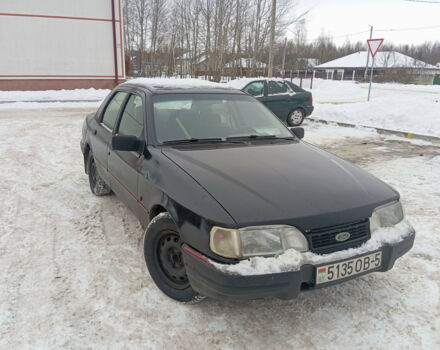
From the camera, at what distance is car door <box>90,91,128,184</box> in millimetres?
4094

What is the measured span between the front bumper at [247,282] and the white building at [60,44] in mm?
21228

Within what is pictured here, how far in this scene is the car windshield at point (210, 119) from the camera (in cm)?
→ 336

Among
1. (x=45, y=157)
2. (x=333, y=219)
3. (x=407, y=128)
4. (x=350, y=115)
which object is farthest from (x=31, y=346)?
(x=350, y=115)

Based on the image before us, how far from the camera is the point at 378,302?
2.80m

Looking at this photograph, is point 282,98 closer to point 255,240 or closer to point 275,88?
point 275,88

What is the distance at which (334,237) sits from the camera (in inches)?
92.7

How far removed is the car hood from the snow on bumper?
214 millimetres

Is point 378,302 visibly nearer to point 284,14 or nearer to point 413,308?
point 413,308

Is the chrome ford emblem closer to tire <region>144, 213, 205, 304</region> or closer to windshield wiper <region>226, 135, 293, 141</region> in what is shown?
tire <region>144, 213, 205, 304</region>

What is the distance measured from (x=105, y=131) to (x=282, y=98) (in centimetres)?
753

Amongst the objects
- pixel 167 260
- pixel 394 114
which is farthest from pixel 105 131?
pixel 394 114

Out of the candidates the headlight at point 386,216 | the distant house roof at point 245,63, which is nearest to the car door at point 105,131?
the headlight at point 386,216

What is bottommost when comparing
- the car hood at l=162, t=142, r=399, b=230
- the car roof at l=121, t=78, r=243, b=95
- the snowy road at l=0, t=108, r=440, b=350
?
the snowy road at l=0, t=108, r=440, b=350

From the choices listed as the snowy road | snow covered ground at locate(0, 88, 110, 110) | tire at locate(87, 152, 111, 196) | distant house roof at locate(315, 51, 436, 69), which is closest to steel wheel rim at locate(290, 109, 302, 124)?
the snowy road
